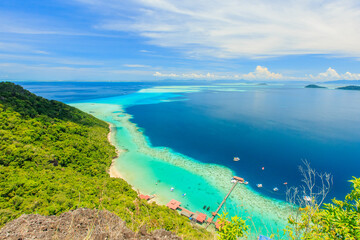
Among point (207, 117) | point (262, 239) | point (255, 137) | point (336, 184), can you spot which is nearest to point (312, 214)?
point (262, 239)

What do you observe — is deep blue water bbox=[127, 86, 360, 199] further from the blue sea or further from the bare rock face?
the bare rock face

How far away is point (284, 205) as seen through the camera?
76.7 ft

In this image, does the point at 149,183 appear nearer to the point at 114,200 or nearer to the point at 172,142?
the point at 114,200

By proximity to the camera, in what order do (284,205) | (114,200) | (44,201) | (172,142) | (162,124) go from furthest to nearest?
(162,124) → (172,142) → (284,205) → (114,200) → (44,201)

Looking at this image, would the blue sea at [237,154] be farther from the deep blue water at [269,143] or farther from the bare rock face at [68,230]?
the bare rock face at [68,230]

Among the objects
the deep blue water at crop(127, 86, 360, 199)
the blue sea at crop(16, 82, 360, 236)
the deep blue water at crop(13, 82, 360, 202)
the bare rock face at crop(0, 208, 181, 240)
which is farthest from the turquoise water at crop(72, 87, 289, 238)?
the bare rock face at crop(0, 208, 181, 240)

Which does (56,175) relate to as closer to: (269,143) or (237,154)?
(237,154)

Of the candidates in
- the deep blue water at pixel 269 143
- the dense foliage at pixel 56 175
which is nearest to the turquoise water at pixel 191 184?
the deep blue water at pixel 269 143

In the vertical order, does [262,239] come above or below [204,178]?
above

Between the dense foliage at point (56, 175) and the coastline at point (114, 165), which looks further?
the coastline at point (114, 165)

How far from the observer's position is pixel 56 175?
20641 millimetres

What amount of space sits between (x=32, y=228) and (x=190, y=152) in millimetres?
32247

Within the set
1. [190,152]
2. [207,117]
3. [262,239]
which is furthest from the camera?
[207,117]

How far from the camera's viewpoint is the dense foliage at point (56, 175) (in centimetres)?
1447
